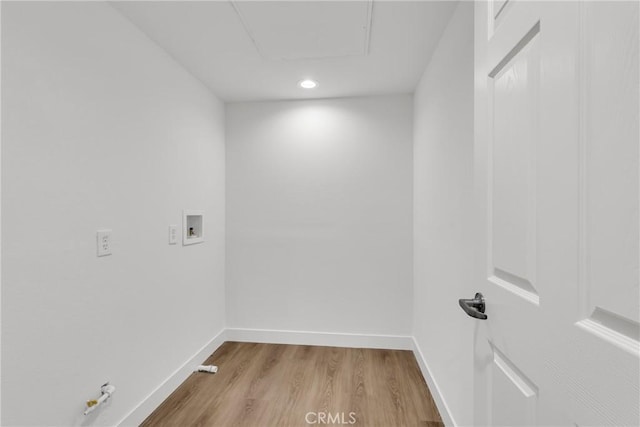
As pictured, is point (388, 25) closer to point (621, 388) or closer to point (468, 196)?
point (468, 196)

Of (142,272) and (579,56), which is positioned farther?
(142,272)

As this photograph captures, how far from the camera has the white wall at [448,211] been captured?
1395 millimetres

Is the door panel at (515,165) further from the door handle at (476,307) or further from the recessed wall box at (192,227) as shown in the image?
the recessed wall box at (192,227)

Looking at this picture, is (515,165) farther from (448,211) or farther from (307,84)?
(307,84)

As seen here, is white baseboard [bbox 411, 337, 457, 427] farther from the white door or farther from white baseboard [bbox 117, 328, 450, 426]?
the white door

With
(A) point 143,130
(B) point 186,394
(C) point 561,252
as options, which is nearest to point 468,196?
(C) point 561,252

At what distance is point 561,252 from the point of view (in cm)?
56

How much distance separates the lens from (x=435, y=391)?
6.18 feet

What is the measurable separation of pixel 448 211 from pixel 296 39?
4.45 feet

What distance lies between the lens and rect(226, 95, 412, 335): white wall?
268cm

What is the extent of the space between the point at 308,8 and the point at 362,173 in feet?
4.70

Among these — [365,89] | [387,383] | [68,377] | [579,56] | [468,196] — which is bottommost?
[387,383]

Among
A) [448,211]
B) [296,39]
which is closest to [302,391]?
[448,211]

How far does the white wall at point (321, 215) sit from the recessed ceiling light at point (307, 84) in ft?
0.91
